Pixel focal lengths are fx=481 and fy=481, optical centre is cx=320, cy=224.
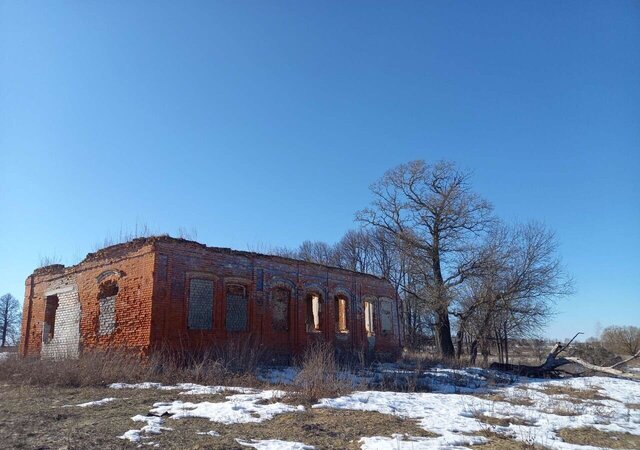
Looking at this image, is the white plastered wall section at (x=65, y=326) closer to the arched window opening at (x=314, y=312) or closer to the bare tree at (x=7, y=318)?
the arched window opening at (x=314, y=312)

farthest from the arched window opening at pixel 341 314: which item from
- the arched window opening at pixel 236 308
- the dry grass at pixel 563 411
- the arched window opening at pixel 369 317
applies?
the dry grass at pixel 563 411

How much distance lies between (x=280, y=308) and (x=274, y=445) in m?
13.6

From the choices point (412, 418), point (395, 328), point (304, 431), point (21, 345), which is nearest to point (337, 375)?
point (412, 418)

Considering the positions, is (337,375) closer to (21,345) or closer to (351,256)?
(21,345)

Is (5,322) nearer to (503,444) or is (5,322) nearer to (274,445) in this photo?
(274,445)

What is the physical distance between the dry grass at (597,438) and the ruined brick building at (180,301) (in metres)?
11.7

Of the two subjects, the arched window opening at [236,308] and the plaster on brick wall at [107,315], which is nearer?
the plaster on brick wall at [107,315]

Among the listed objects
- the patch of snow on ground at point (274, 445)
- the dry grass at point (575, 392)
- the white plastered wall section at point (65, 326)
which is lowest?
the dry grass at point (575, 392)

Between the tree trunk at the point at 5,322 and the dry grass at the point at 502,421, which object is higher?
the tree trunk at the point at 5,322

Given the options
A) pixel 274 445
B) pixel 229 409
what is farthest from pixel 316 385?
pixel 274 445

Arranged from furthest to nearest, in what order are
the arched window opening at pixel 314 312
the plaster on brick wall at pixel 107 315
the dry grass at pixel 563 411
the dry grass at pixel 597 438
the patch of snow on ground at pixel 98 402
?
the arched window opening at pixel 314 312
the plaster on brick wall at pixel 107 315
the dry grass at pixel 563 411
the patch of snow on ground at pixel 98 402
the dry grass at pixel 597 438

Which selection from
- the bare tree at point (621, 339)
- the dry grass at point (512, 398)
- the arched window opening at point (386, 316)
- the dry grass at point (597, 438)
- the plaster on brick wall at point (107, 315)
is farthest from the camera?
the bare tree at point (621, 339)

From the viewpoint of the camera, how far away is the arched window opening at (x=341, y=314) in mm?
23234

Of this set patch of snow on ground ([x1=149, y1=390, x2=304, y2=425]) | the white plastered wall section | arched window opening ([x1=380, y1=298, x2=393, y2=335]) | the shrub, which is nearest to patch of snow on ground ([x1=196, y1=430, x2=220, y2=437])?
patch of snow on ground ([x1=149, y1=390, x2=304, y2=425])
